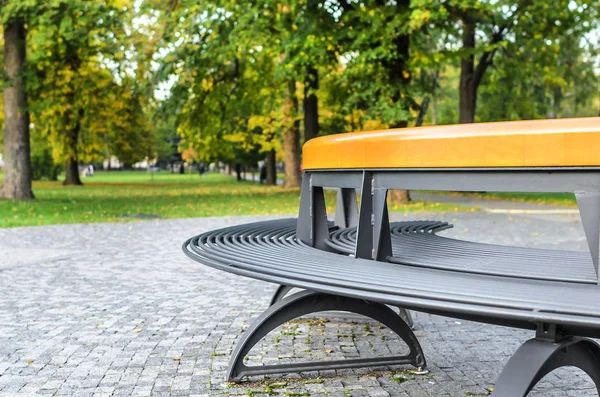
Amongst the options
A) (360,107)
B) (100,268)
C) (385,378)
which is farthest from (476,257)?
(360,107)

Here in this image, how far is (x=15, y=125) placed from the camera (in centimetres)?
2039

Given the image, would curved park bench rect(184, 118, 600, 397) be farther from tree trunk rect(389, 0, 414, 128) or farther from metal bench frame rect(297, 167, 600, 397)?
tree trunk rect(389, 0, 414, 128)

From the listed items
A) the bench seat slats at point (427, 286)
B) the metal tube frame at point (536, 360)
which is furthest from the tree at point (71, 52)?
the metal tube frame at point (536, 360)

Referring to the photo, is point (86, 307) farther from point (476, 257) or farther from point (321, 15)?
point (321, 15)

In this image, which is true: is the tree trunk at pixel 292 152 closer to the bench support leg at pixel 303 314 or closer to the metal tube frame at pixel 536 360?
the bench support leg at pixel 303 314

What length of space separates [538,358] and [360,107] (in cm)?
1624

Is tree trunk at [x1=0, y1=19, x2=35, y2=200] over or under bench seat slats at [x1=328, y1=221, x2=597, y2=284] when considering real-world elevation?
over

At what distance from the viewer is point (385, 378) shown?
4.11m

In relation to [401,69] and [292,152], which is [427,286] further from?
[292,152]

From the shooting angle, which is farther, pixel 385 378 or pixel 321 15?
pixel 321 15

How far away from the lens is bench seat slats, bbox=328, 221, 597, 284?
122 inches

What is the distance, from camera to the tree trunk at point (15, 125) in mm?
20391

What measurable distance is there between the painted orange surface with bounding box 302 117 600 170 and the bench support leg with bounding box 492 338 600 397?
672 mm

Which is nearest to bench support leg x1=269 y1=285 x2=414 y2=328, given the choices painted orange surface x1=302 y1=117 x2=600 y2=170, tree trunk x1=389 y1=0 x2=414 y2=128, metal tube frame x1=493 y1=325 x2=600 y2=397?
painted orange surface x1=302 y1=117 x2=600 y2=170
